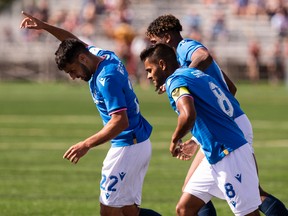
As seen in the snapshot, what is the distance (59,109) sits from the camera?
31312 millimetres

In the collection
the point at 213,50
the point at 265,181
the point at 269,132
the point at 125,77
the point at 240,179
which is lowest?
the point at 213,50

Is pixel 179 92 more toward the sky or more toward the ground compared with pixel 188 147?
more toward the sky

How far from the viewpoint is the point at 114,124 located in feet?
29.6

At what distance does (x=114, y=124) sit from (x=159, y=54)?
2.53ft

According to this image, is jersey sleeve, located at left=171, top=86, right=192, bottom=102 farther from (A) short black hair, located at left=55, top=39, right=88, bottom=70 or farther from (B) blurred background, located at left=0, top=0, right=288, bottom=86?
(B) blurred background, located at left=0, top=0, right=288, bottom=86

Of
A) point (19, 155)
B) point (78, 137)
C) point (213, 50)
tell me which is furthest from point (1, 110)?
point (213, 50)

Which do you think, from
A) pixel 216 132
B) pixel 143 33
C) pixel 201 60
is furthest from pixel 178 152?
pixel 143 33

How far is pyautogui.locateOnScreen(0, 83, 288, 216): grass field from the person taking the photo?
1404cm

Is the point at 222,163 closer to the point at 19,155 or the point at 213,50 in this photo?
the point at 19,155

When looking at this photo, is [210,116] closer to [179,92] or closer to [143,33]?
[179,92]

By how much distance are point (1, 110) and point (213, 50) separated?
16202 mm

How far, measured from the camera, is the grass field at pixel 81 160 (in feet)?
46.1

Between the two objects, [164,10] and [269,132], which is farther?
[164,10]

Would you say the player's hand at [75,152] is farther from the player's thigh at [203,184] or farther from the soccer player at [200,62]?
the soccer player at [200,62]
